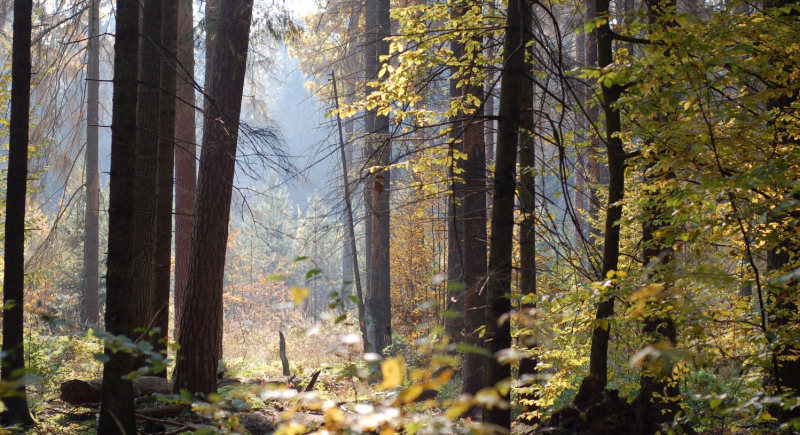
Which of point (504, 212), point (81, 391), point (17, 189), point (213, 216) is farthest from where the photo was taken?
point (213, 216)

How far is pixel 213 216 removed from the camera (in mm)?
6660

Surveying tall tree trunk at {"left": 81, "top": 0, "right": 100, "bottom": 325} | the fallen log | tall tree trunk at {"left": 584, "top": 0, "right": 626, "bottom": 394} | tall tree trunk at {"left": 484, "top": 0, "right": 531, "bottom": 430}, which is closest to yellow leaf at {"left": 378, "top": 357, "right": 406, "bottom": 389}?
tall tree trunk at {"left": 484, "top": 0, "right": 531, "bottom": 430}

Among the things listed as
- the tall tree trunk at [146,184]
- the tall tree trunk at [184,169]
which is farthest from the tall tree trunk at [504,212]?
the tall tree trunk at [184,169]

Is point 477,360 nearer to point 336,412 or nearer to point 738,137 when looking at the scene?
point 738,137

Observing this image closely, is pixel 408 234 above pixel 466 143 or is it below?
below

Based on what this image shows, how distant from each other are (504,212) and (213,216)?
4.24 m

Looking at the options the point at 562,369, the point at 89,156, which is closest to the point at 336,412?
the point at 562,369

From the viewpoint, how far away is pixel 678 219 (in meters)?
3.54

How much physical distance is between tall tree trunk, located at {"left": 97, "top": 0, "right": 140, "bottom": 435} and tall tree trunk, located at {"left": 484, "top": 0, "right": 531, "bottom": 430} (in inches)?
106

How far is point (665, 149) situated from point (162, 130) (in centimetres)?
580

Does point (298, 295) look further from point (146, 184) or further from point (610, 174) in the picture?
point (146, 184)

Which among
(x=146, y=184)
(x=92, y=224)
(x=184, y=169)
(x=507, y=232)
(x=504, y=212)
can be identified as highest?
(x=184, y=169)

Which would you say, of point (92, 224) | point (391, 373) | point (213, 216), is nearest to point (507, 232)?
point (391, 373)

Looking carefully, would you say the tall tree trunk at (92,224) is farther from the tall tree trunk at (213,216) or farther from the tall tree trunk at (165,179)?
the tall tree trunk at (213,216)
